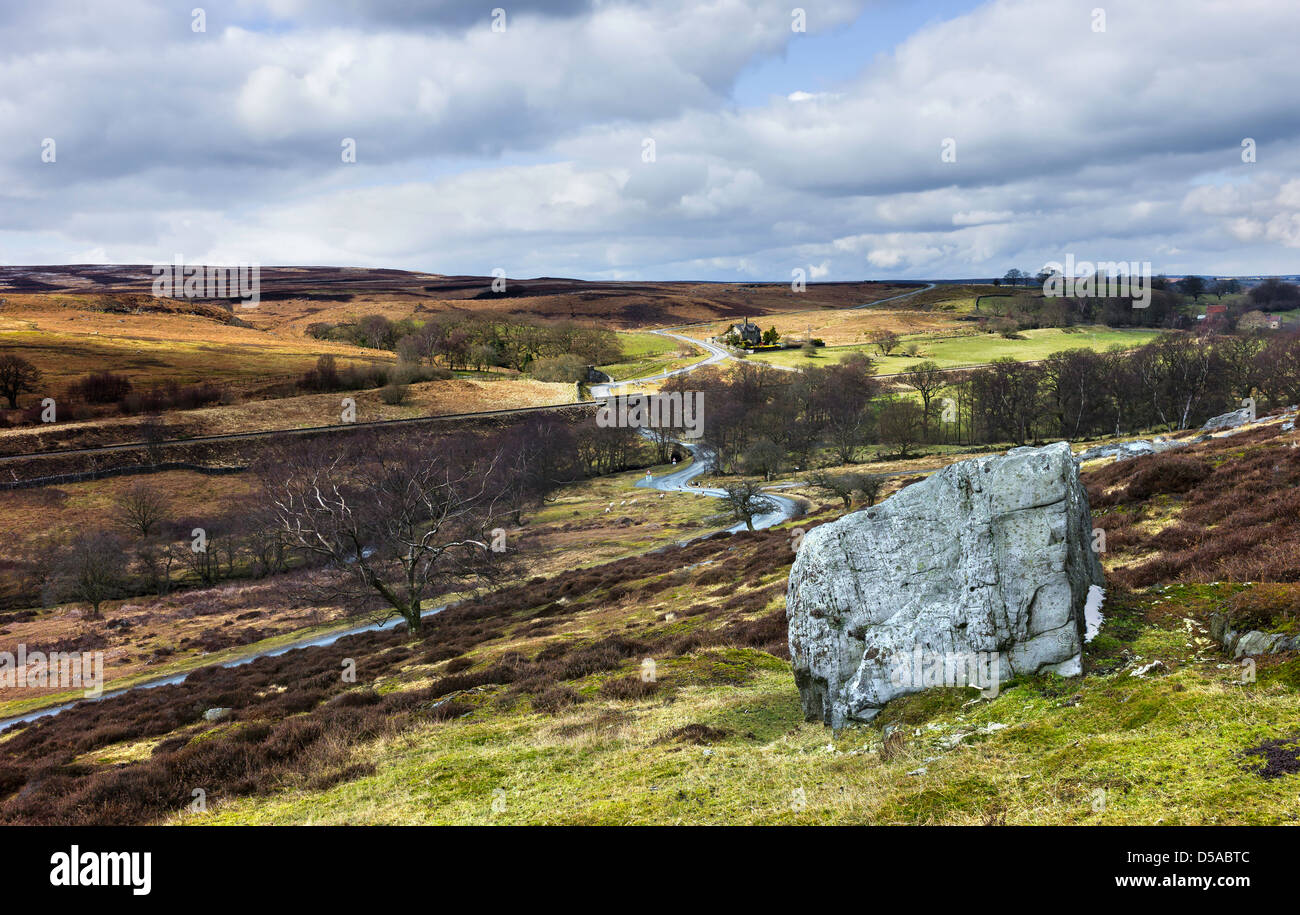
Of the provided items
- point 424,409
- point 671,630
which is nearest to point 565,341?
point 424,409

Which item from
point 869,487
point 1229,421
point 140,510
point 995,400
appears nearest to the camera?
point 869,487

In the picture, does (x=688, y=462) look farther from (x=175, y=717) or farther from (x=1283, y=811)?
(x=1283, y=811)

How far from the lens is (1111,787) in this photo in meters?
8.18

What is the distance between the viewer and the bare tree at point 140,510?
3152 inches

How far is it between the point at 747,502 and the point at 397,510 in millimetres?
33712

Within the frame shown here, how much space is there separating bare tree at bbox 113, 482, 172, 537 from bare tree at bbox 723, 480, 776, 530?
221 feet

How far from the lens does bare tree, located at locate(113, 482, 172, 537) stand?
80.1 meters

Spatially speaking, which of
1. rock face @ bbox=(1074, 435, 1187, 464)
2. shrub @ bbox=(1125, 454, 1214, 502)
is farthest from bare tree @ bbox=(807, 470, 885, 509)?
shrub @ bbox=(1125, 454, 1214, 502)

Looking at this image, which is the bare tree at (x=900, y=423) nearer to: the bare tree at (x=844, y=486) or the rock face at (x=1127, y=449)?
the bare tree at (x=844, y=486)

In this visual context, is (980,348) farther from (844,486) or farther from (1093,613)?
(1093,613)

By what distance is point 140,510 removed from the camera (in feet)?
263

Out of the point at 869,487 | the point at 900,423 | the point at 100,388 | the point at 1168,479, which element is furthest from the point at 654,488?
the point at 100,388

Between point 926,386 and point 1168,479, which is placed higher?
point 926,386
